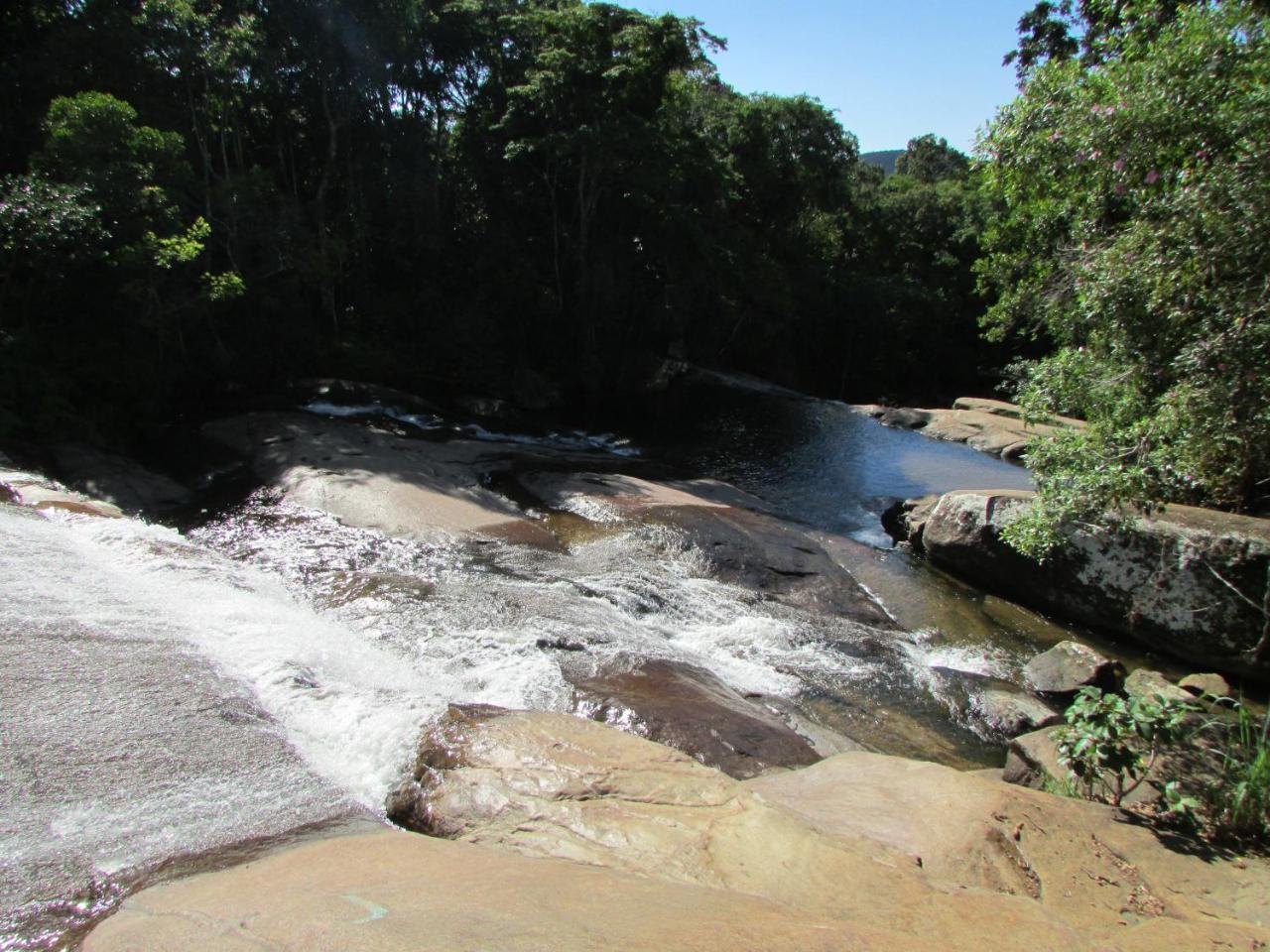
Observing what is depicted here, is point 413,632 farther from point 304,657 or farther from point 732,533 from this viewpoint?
point 732,533

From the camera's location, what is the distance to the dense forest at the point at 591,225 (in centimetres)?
703

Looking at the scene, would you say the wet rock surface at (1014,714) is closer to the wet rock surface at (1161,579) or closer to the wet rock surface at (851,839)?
the wet rock surface at (1161,579)

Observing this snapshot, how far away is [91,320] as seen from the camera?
14414 mm

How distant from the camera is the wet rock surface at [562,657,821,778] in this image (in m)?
5.79

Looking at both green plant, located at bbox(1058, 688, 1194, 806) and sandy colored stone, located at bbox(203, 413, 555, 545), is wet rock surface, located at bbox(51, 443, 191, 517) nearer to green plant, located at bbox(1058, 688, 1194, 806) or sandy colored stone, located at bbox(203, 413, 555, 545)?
sandy colored stone, located at bbox(203, 413, 555, 545)

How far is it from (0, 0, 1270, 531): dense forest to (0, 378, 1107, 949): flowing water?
2.96 meters

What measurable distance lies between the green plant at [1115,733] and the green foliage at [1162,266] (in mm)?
3279

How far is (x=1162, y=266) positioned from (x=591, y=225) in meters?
22.9

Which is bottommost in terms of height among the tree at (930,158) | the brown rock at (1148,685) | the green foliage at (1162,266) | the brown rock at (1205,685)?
the brown rock at (1205,685)

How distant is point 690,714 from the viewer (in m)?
6.18

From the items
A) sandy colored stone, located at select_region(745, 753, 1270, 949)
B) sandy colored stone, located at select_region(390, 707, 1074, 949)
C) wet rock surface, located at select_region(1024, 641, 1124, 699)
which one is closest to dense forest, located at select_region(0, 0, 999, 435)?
sandy colored stone, located at select_region(390, 707, 1074, 949)

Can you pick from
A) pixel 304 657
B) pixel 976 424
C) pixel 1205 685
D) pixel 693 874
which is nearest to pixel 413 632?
pixel 304 657

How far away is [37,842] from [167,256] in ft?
42.6

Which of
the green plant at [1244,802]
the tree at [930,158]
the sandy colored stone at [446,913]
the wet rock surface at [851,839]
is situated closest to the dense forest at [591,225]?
the green plant at [1244,802]
